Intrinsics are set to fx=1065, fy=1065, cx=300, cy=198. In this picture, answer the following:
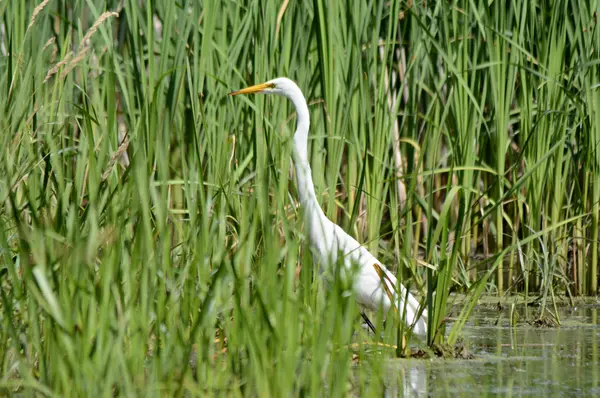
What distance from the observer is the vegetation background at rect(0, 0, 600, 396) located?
7.97 ft

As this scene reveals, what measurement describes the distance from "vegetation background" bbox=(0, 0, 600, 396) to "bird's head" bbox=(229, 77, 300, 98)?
0.27 feet

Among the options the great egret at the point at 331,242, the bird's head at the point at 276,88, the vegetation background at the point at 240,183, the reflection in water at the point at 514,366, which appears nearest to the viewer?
the vegetation background at the point at 240,183

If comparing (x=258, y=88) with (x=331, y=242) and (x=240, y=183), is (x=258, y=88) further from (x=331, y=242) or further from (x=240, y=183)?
(x=331, y=242)

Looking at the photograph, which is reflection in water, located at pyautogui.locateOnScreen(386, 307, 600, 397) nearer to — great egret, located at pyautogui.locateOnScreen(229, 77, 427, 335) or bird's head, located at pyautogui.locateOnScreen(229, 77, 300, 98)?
great egret, located at pyautogui.locateOnScreen(229, 77, 427, 335)

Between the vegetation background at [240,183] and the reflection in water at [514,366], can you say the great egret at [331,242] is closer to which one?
the vegetation background at [240,183]

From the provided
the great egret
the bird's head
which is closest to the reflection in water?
the great egret

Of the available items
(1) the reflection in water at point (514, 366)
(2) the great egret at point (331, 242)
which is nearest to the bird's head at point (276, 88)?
(2) the great egret at point (331, 242)

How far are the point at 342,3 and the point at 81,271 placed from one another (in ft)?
9.08

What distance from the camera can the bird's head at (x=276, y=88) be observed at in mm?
4512

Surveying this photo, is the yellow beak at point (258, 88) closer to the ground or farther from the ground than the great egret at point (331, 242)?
farther from the ground

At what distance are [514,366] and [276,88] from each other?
166 centimetres

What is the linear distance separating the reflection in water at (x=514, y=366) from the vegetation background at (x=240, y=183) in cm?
14

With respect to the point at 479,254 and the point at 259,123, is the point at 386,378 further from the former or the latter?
the point at 479,254

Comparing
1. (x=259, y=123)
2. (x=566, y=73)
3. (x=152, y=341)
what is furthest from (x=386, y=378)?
(x=566, y=73)
